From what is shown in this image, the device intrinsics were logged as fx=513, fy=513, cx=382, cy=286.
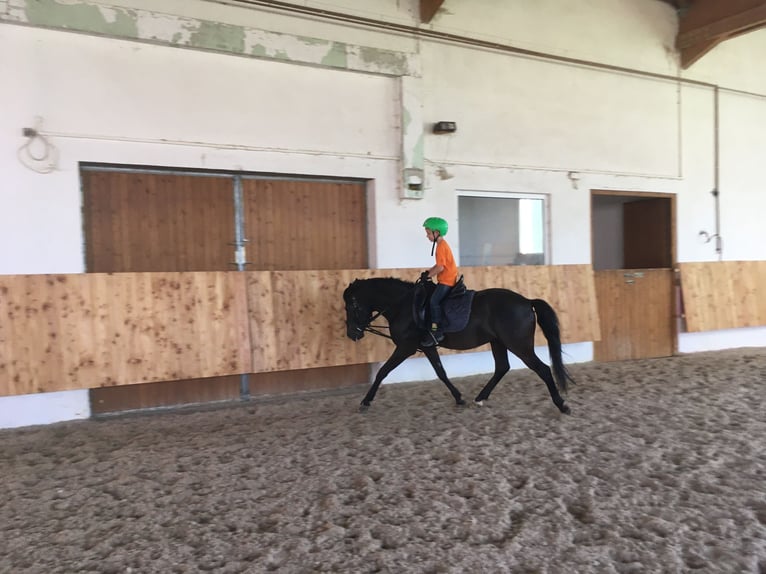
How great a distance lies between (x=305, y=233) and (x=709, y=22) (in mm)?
6832

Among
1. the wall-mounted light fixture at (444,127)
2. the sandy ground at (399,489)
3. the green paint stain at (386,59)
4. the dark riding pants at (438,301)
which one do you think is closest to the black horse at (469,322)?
the dark riding pants at (438,301)

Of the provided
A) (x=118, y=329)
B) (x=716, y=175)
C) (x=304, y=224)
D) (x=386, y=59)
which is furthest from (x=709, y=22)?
(x=118, y=329)

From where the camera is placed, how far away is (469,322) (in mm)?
4852

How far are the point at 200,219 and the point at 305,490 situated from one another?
11.1 ft

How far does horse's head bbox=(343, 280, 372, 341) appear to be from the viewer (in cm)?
490

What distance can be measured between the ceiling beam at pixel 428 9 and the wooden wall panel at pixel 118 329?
3840 millimetres

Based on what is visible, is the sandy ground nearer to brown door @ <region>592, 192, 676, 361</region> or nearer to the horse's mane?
the horse's mane

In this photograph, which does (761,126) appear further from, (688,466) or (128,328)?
(128,328)

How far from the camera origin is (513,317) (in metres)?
4.76

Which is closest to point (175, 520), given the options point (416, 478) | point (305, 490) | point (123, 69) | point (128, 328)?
point (305, 490)

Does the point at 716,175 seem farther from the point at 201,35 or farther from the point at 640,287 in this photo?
the point at 201,35

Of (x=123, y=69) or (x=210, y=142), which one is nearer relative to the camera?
(x=123, y=69)

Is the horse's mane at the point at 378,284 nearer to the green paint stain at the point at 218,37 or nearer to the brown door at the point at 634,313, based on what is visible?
the green paint stain at the point at 218,37

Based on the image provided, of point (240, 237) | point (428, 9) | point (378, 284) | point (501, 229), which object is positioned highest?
point (428, 9)
